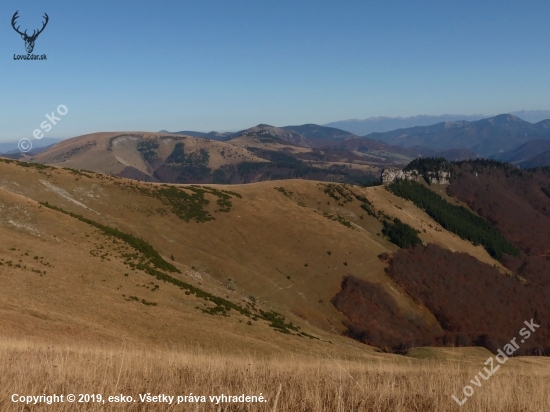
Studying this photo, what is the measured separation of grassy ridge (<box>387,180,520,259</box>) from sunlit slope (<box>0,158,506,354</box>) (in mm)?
35161

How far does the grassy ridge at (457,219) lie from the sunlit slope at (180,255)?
115 feet

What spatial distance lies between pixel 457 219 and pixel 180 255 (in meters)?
146

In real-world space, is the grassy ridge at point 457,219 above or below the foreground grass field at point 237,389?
below

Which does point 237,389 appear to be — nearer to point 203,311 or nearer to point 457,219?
point 203,311

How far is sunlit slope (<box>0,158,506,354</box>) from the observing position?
26.0 metres

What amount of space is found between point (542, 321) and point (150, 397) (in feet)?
359

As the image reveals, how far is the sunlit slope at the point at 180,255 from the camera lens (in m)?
26.0

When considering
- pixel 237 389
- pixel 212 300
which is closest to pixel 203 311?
pixel 212 300

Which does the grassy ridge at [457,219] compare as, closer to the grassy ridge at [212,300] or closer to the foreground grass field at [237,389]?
the grassy ridge at [212,300]

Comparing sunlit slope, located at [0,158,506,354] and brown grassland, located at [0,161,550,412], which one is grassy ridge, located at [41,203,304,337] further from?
sunlit slope, located at [0,158,506,354]

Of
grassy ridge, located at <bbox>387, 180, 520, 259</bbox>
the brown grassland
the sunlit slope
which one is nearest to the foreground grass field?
the brown grassland

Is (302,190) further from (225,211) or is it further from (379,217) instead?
(225,211)

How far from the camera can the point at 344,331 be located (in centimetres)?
5928

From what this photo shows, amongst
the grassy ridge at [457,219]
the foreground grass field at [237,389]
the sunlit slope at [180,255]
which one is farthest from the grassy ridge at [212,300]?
the grassy ridge at [457,219]
